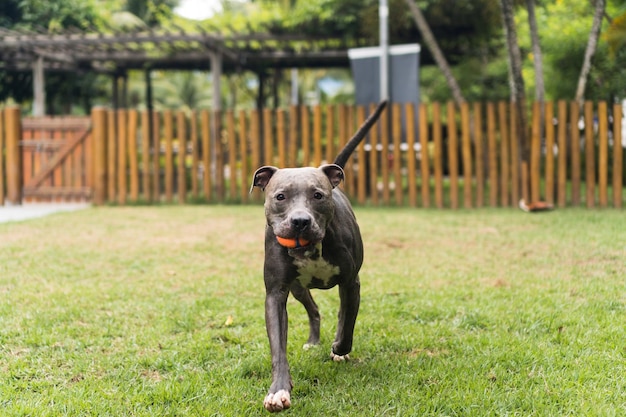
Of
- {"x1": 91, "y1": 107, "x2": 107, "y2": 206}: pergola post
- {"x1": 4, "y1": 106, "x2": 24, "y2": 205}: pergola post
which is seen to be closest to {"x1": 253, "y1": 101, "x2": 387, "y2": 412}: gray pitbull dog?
{"x1": 91, "y1": 107, "x2": 107, "y2": 206}: pergola post

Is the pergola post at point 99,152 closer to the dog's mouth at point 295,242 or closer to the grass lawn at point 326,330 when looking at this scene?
the grass lawn at point 326,330

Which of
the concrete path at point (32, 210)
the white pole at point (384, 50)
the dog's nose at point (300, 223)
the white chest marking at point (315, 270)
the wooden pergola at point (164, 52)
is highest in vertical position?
the wooden pergola at point (164, 52)

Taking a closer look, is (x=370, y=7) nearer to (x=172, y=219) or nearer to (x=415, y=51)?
(x=415, y=51)

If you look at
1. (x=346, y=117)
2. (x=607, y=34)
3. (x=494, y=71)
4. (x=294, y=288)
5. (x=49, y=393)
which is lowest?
(x=49, y=393)

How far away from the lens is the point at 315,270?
312cm

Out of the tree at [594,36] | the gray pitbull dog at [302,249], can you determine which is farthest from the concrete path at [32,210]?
the tree at [594,36]

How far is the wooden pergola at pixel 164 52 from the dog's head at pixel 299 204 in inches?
474

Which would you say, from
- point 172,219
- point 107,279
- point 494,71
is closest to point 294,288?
point 107,279

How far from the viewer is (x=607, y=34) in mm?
9141

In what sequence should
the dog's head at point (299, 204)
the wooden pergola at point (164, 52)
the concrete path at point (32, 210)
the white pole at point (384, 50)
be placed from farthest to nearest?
1. the wooden pergola at point (164, 52)
2. the white pole at point (384, 50)
3. the concrete path at point (32, 210)
4. the dog's head at point (299, 204)

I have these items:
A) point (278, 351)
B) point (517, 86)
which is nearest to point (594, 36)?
point (517, 86)

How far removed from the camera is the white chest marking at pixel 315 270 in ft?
10.1

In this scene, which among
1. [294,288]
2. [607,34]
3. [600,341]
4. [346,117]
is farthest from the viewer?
[346,117]

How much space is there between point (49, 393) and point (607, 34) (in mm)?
8962
